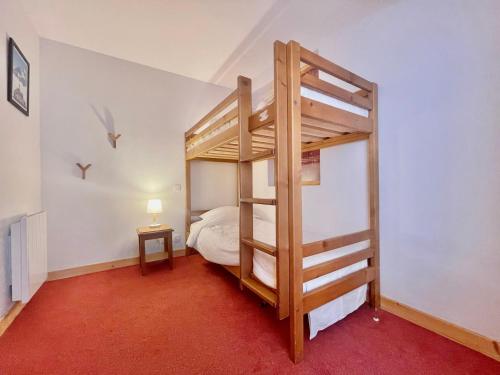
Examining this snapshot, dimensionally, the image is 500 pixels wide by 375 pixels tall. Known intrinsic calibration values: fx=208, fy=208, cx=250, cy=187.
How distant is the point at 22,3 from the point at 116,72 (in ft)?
3.33

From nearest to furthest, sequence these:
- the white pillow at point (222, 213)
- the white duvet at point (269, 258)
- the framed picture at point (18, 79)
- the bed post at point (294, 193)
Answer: the bed post at point (294, 193) → the white duvet at point (269, 258) → the framed picture at point (18, 79) → the white pillow at point (222, 213)

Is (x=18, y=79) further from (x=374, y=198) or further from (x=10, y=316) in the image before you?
(x=374, y=198)

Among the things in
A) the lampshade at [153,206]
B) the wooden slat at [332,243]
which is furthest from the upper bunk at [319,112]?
the lampshade at [153,206]

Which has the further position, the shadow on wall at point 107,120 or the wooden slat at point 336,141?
the shadow on wall at point 107,120

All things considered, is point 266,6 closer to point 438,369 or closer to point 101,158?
point 101,158

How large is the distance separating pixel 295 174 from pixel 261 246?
0.60 meters

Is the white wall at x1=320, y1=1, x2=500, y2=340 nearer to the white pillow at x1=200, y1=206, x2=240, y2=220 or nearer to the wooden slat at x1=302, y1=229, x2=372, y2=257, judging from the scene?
the wooden slat at x1=302, y1=229, x2=372, y2=257

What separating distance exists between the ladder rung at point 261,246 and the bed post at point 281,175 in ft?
0.30

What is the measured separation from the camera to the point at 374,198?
1.92 m

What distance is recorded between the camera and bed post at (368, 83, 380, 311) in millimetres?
1914

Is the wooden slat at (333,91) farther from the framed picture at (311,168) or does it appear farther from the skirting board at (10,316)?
the skirting board at (10,316)

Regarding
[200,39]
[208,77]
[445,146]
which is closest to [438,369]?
[445,146]

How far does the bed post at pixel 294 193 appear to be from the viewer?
1.32m

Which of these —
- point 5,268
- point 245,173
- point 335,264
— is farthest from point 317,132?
point 5,268
